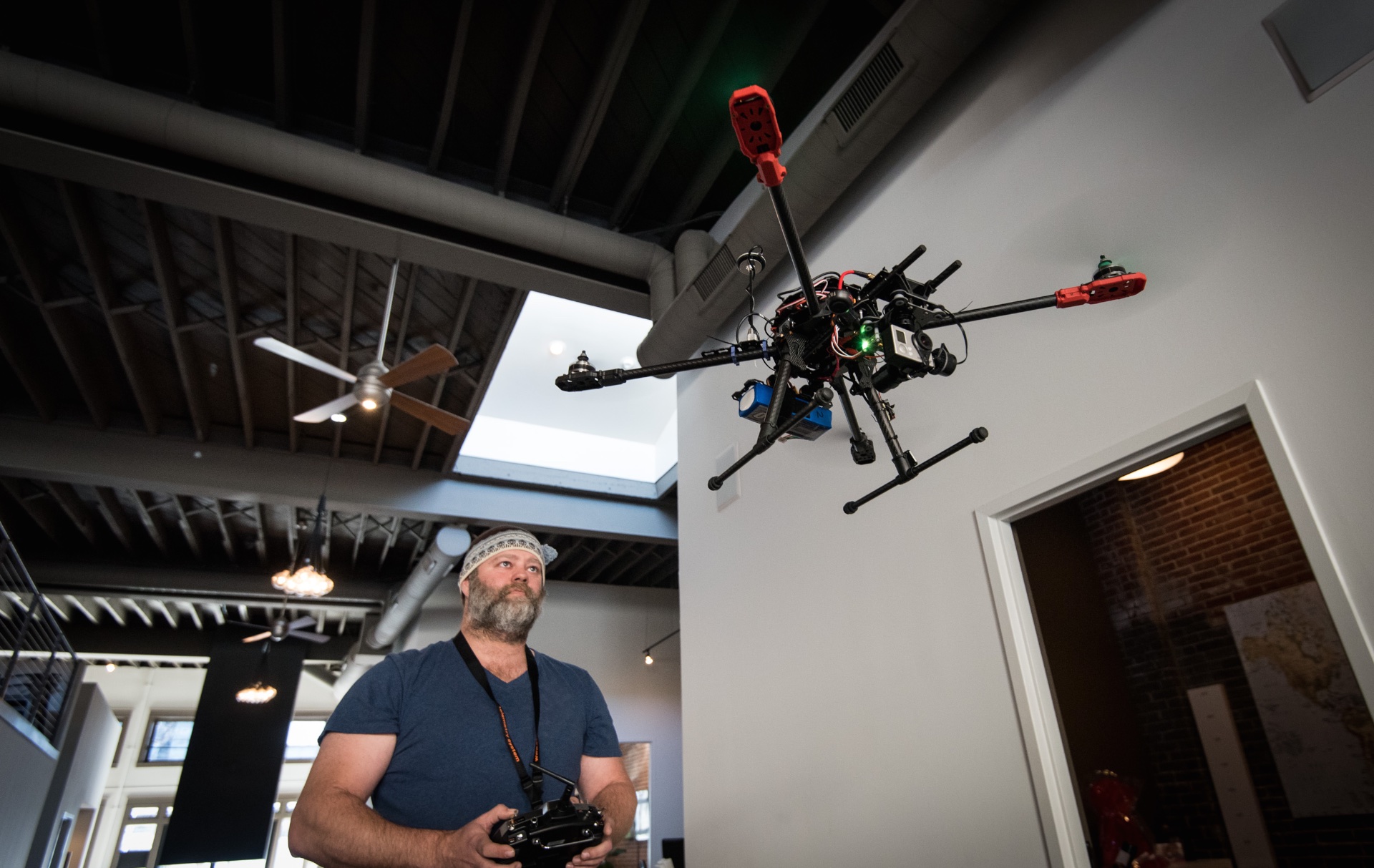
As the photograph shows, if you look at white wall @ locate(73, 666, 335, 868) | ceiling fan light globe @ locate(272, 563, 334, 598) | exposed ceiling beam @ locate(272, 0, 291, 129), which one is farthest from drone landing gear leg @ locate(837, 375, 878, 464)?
white wall @ locate(73, 666, 335, 868)

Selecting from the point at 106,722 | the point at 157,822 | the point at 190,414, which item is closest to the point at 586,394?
the point at 190,414

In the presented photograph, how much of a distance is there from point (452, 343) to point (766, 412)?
4157mm

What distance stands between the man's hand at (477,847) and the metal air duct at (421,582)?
6.37 m

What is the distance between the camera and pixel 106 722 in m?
11.8

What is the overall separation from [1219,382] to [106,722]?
15352mm

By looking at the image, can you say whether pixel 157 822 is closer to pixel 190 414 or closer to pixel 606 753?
pixel 190 414

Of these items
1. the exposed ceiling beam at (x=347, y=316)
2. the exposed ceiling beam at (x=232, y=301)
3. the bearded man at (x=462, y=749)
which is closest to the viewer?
the bearded man at (x=462, y=749)

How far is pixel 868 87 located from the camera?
10.4 feet

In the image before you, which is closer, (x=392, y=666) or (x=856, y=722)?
(x=392, y=666)

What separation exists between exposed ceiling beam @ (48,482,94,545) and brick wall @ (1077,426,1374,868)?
9.40 m

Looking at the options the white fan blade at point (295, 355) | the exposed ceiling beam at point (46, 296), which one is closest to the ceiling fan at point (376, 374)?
Answer: the white fan blade at point (295, 355)

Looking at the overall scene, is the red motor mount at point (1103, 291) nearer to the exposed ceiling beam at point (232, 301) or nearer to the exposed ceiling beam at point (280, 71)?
the exposed ceiling beam at point (280, 71)

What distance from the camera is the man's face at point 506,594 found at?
1.93 meters

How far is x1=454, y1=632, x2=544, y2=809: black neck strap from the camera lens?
158 centimetres
